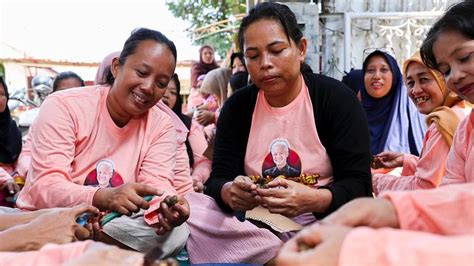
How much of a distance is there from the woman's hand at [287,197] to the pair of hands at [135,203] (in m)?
0.41

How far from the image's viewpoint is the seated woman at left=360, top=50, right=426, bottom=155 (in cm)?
455

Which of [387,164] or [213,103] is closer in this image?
[387,164]

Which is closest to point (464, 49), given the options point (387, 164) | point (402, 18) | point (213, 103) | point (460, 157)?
point (460, 157)

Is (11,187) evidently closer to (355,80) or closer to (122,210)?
(122,210)

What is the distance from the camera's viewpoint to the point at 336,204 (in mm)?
2473

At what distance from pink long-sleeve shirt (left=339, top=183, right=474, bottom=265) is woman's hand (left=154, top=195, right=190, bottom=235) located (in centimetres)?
137

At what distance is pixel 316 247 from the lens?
1.06m

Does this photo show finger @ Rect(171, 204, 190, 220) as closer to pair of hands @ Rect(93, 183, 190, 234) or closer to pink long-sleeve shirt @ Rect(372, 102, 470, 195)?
pair of hands @ Rect(93, 183, 190, 234)

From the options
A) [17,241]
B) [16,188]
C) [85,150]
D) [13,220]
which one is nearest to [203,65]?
[16,188]

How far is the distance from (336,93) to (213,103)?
14.4 feet

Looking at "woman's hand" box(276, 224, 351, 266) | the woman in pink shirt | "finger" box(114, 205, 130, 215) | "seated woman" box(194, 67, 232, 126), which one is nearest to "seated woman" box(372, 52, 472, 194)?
"finger" box(114, 205, 130, 215)

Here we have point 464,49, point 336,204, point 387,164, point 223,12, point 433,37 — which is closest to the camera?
point 464,49

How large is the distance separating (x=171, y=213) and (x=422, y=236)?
5.16 ft

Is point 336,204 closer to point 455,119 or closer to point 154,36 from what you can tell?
point 455,119
